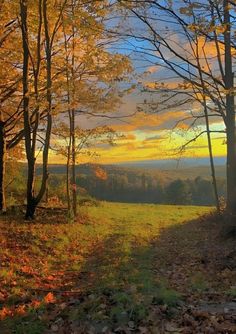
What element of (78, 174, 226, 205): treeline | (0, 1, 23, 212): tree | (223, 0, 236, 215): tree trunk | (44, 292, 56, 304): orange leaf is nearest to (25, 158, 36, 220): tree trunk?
(0, 1, 23, 212): tree

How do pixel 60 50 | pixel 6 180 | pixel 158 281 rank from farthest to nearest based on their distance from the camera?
pixel 6 180 < pixel 60 50 < pixel 158 281

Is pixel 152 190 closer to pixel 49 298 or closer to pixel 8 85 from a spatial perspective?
pixel 8 85

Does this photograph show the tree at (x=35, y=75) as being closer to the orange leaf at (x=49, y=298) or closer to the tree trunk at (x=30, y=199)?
the tree trunk at (x=30, y=199)

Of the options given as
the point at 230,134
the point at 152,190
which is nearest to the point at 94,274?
the point at 230,134

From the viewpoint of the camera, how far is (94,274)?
10.0 m

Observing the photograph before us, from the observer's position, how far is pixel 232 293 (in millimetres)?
7648

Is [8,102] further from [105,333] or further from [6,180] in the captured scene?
[105,333]

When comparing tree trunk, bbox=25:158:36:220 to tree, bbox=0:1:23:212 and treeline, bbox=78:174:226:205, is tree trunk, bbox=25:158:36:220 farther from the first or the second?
treeline, bbox=78:174:226:205

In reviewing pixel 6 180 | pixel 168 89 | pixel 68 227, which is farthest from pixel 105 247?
pixel 6 180

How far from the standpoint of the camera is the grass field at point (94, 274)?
6.41m

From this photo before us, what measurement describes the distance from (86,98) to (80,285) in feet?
37.2

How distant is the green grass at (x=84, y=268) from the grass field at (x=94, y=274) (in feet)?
0.05

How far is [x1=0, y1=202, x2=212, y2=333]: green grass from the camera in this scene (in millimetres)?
6641

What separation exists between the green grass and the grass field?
0.6 inches
